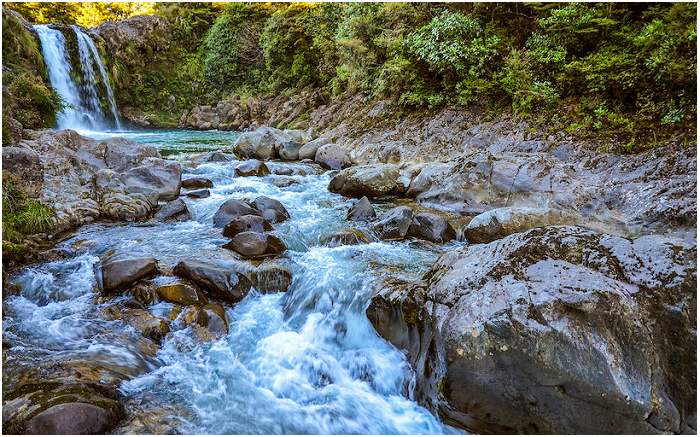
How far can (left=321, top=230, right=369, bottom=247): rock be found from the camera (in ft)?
19.7

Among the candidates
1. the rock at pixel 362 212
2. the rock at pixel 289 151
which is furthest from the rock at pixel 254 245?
the rock at pixel 289 151

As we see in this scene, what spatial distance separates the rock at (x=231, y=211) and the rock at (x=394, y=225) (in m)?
2.55

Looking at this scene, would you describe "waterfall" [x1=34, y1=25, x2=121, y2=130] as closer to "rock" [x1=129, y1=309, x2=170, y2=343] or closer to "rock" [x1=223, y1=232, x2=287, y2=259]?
"rock" [x1=223, y1=232, x2=287, y2=259]

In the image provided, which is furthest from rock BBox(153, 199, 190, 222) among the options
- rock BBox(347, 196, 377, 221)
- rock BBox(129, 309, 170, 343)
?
rock BBox(347, 196, 377, 221)

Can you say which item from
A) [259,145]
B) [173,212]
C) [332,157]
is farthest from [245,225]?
[259,145]

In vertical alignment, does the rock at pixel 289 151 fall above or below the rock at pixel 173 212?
above

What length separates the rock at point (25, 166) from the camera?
232 inches

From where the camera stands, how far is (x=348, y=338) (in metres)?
3.90

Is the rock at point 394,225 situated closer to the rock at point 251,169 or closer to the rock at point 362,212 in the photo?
the rock at point 362,212

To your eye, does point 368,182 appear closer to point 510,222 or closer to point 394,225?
point 394,225

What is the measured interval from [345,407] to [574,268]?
2.37 m

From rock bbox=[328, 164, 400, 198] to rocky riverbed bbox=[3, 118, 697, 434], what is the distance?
1065 mm

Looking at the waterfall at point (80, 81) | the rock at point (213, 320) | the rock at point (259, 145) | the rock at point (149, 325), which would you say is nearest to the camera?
the rock at point (149, 325)

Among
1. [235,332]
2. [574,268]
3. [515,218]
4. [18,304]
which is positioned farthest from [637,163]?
[18,304]
